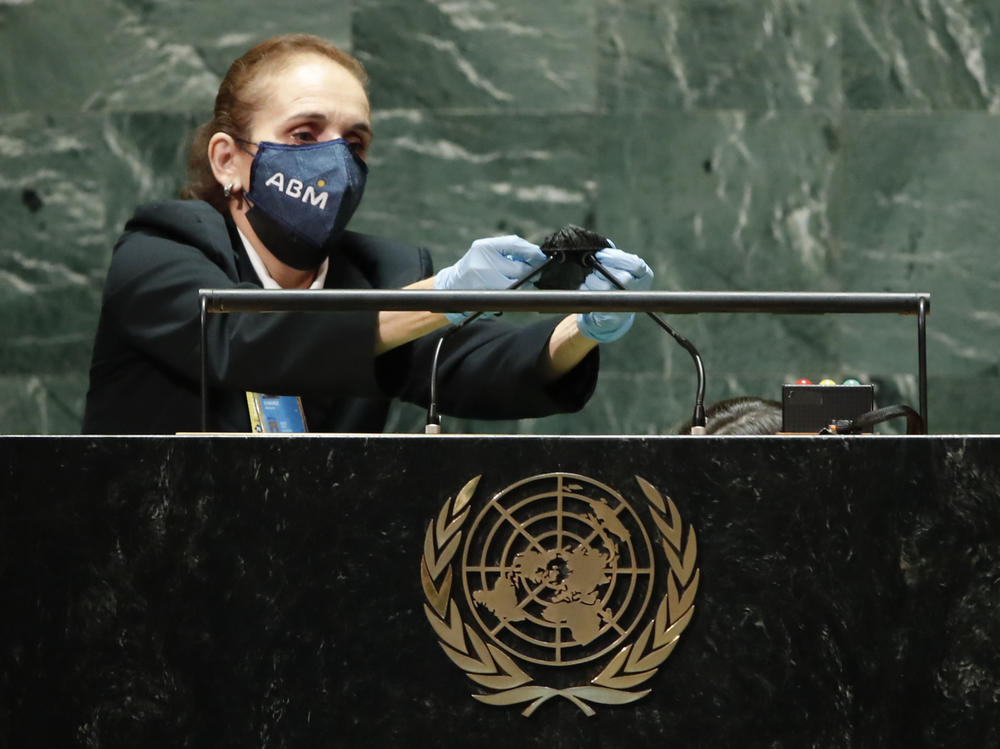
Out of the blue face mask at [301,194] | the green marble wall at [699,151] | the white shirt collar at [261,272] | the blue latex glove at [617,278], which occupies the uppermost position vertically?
the green marble wall at [699,151]

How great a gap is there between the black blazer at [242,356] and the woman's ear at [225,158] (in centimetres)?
9

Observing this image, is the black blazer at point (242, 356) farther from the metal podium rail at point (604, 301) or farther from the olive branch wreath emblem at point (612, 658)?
the olive branch wreath emblem at point (612, 658)

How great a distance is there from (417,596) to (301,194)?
150cm

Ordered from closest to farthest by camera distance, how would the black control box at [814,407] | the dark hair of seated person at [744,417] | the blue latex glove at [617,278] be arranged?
the black control box at [814,407], the blue latex glove at [617,278], the dark hair of seated person at [744,417]

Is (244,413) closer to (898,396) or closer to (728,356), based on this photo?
(728,356)

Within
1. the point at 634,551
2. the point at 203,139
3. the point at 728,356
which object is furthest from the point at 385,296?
the point at 728,356

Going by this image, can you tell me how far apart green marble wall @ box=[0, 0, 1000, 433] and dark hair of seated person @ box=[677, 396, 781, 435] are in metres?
1.13

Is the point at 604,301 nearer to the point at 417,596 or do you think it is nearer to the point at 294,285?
the point at 417,596

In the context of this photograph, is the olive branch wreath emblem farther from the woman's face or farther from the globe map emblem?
the woman's face

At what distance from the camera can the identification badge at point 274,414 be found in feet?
8.63

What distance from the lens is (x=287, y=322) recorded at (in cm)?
245

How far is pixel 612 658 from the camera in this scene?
1.57m

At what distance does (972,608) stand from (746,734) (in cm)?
29

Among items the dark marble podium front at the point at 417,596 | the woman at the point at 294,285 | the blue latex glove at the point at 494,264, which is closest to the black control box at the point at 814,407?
the dark marble podium front at the point at 417,596
